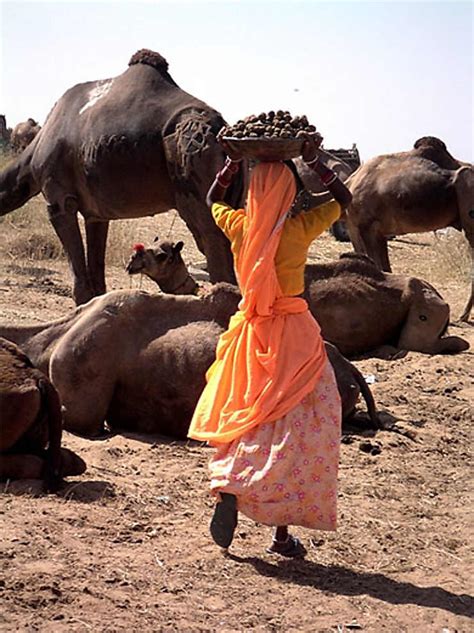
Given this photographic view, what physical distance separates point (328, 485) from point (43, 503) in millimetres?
1379

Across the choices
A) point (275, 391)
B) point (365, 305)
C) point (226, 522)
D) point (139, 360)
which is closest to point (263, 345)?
point (275, 391)

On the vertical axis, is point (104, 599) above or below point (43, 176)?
below

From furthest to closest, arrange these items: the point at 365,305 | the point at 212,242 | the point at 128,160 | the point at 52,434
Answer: the point at 365,305, the point at 128,160, the point at 212,242, the point at 52,434

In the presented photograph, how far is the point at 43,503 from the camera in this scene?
196 inches

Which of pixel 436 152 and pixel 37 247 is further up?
pixel 436 152

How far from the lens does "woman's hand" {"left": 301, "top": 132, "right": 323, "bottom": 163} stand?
454 centimetres

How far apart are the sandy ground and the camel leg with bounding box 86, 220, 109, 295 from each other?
4.02 metres

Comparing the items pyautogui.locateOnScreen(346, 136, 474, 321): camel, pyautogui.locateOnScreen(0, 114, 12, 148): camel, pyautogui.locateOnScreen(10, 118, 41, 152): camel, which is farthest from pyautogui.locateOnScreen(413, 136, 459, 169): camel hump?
Answer: pyautogui.locateOnScreen(0, 114, 12, 148): camel

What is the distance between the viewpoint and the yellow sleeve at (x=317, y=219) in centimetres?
462

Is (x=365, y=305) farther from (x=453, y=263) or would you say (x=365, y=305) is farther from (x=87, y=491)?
(x=453, y=263)

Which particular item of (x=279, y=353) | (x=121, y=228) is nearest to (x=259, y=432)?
(x=279, y=353)

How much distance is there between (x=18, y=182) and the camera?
10.2 metres

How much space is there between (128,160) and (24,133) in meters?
12.2

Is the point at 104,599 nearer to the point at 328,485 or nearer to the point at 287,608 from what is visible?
the point at 287,608
